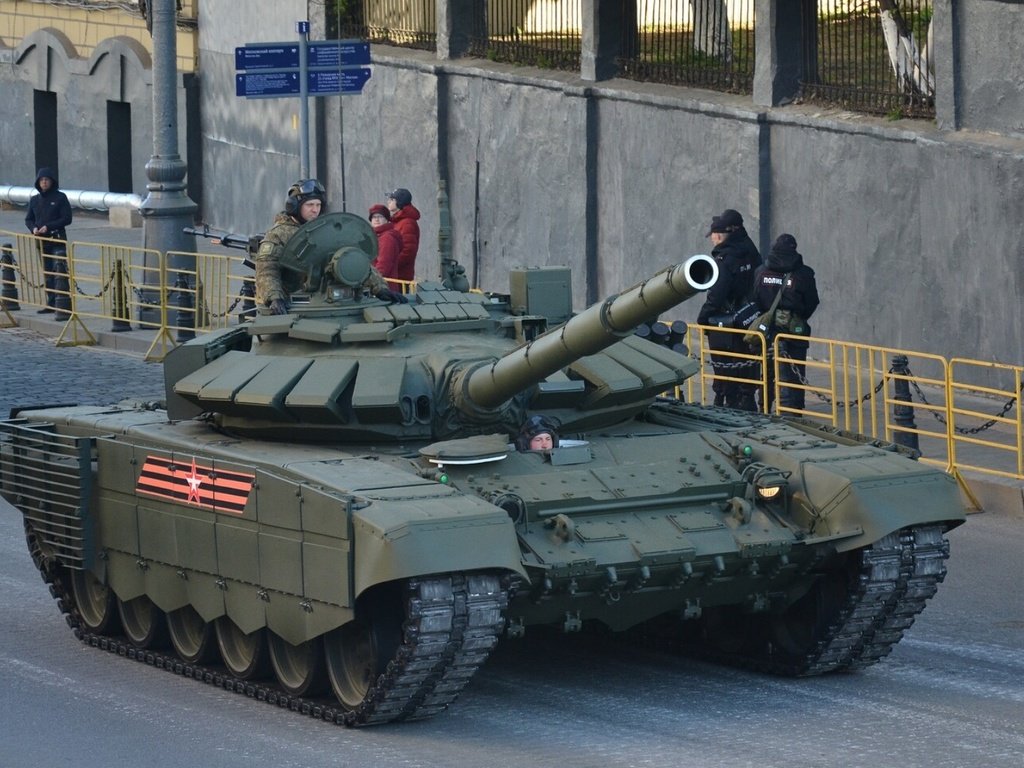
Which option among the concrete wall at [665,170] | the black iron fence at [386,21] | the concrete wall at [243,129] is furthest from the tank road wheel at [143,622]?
the concrete wall at [243,129]

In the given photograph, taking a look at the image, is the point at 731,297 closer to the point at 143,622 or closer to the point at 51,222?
the point at 143,622

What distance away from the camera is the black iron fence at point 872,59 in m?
21.0

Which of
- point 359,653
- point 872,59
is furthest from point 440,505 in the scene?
point 872,59

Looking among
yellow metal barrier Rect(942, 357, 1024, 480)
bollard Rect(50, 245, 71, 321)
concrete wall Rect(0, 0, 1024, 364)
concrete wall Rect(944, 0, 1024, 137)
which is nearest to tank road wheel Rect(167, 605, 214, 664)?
yellow metal barrier Rect(942, 357, 1024, 480)

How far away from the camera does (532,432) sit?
11.6m

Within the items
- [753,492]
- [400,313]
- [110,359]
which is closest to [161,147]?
[110,359]

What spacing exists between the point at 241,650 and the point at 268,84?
1026cm

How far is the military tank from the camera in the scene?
10.4 metres

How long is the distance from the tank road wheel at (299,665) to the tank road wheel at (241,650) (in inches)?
2.4

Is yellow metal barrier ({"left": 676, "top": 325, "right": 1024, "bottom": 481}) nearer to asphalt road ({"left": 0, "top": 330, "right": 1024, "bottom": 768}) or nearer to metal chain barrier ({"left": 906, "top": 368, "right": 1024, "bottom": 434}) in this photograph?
metal chain barrier ({"left": 906, "top": 368, "right": 1024, "bottom": 434})

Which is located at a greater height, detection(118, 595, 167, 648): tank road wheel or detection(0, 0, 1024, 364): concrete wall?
detection(0, 0, 1024, 364): concrete wall

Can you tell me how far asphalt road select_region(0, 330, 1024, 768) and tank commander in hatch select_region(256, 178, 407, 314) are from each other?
7.04 feet

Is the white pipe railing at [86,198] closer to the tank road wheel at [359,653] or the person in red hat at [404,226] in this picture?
the person in red hat at [404,226]

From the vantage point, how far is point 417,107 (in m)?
27.6
